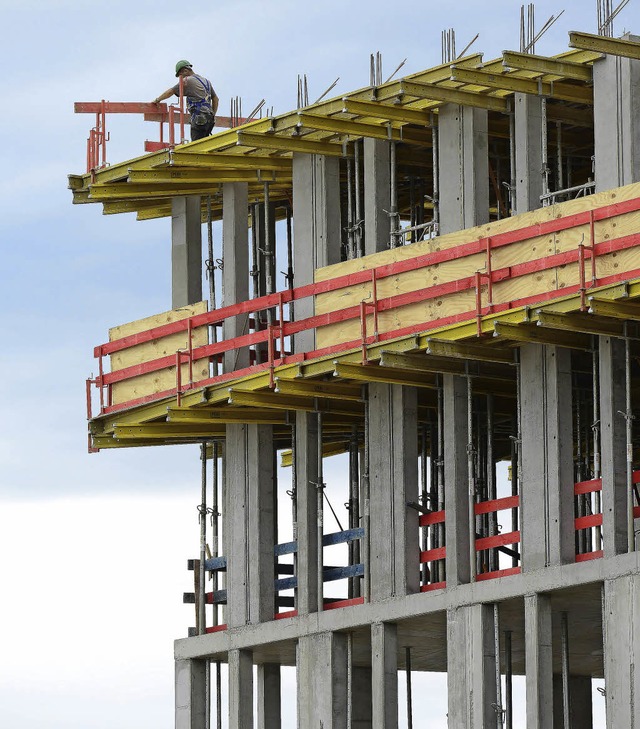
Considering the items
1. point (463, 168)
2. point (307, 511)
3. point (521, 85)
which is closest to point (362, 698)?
point (307, 511)

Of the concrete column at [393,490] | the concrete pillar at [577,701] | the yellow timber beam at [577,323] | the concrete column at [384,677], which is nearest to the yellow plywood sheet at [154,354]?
the concrete column at [393,490]

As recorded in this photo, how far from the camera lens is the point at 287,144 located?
43250 millimetres

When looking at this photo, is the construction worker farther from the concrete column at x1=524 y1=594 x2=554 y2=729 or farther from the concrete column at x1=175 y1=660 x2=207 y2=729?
the concrete column at x1=524 y1=594 x2=554 y2=729

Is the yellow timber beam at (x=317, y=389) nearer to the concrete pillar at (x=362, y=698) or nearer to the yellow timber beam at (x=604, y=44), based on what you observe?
the concrete pillar at (x=362, y=698)

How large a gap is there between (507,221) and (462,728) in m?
8.19

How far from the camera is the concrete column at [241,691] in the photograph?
43.9 meters

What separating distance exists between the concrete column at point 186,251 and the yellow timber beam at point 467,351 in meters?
8.43

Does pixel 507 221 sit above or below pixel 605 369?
above

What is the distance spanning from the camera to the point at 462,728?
39625 mm

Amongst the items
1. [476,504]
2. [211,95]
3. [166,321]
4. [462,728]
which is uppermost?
[211,95]

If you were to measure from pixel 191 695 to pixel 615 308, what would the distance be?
508 inches

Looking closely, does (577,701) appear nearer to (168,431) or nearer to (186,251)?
(168,431)

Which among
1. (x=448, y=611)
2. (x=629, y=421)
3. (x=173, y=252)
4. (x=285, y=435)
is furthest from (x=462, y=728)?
(x=173, y=252)

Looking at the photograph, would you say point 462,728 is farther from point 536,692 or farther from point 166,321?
point 166,321
